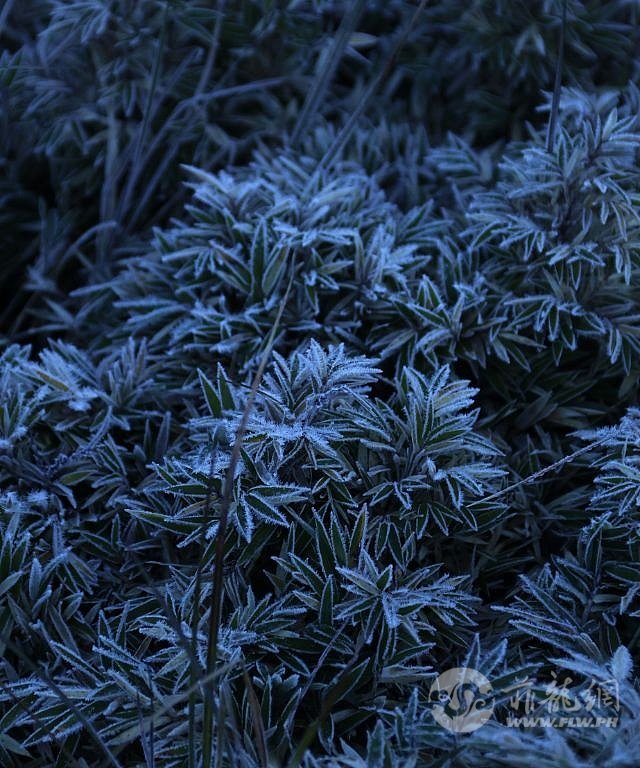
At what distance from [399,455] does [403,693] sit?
1.16ft

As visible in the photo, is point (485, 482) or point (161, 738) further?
point (485, 482)

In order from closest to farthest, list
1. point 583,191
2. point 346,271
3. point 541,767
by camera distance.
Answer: point 541,767, point 583,191, point 346,271

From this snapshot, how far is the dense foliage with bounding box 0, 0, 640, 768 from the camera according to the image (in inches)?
45.4

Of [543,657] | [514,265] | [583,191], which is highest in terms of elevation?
[583,191]

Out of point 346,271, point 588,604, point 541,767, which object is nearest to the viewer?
point 541,767

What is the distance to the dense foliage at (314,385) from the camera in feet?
3.78

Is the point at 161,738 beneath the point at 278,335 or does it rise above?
beneath

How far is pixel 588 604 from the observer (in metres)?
1.23

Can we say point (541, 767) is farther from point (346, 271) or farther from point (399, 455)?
point (346, 271)

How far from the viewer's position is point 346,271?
5.24ft

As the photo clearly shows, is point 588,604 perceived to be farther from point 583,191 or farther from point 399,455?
point 583,191

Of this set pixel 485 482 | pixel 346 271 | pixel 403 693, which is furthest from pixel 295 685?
pixel 346 271

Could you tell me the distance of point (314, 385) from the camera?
4.14ft

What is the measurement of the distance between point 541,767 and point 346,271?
3.12ft
